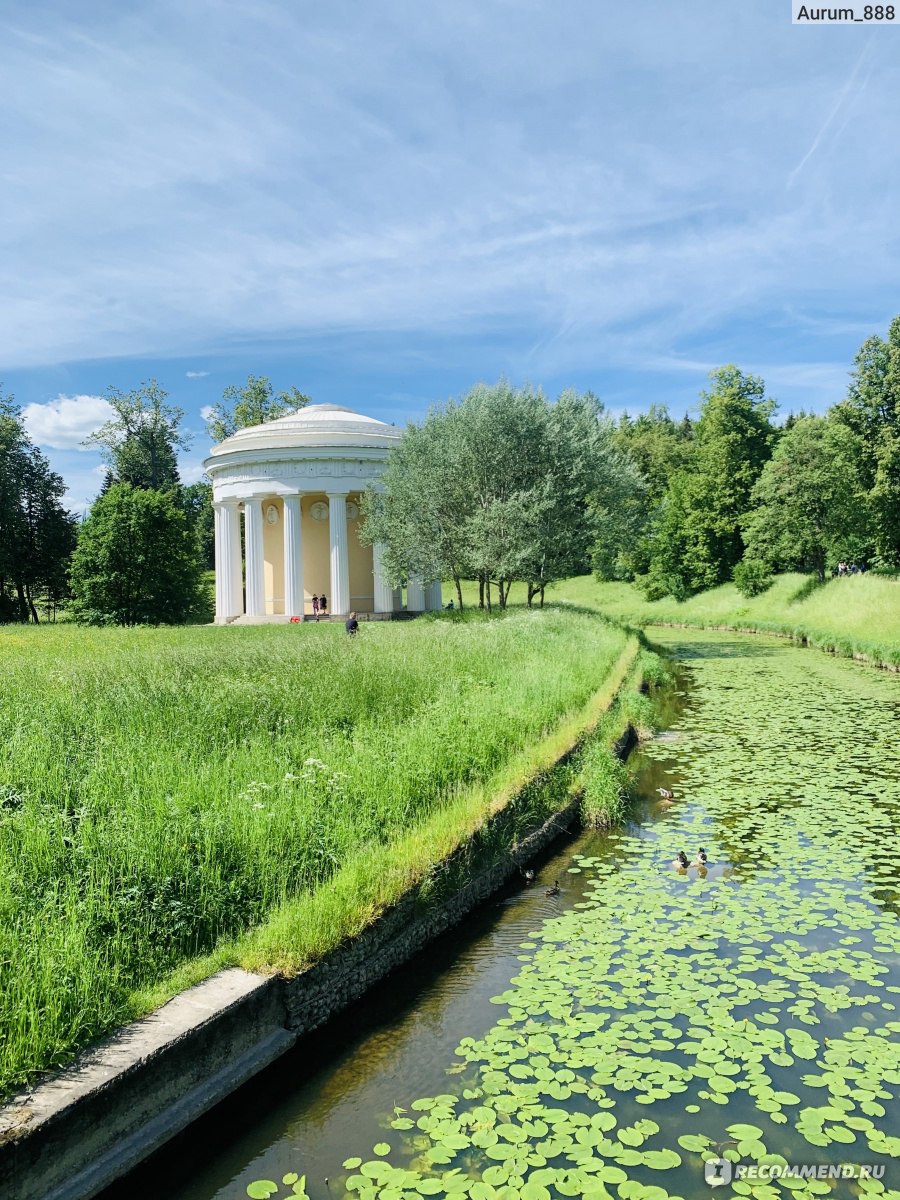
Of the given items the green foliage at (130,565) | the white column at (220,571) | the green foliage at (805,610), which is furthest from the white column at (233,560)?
the green foliage at (805,610)

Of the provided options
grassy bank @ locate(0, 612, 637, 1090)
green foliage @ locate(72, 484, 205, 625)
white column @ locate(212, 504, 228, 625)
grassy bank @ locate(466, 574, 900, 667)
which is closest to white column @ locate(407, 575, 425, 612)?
grassy bank @ locate(466, 574, 900, 667)

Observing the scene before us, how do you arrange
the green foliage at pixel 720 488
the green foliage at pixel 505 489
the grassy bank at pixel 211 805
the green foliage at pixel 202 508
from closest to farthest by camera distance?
the grassy bank at pixel 211 805 < the green foliage at pixel 505 489 < the green foliage at pixel 720 488 < the green foliage at pixel 202 508

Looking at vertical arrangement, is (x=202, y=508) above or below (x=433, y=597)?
above

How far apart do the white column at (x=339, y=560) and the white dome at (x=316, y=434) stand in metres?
2.77

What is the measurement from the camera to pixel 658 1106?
4.58 m

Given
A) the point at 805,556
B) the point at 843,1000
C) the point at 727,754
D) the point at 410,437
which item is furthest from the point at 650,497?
the point at 843,1000

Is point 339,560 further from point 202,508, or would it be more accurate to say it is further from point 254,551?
point 202,508

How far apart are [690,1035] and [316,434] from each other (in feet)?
116

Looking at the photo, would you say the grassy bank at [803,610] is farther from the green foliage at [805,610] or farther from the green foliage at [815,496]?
the green foliage at [815,496]

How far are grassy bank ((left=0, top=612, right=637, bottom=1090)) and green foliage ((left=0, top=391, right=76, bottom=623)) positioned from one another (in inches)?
1377

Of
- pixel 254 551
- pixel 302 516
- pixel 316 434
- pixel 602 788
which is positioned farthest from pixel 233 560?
pixel 602 788

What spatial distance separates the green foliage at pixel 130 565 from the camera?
40.0m

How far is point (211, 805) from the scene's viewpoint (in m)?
6.73

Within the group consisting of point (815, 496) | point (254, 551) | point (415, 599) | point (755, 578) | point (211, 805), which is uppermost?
point (815, 496)
